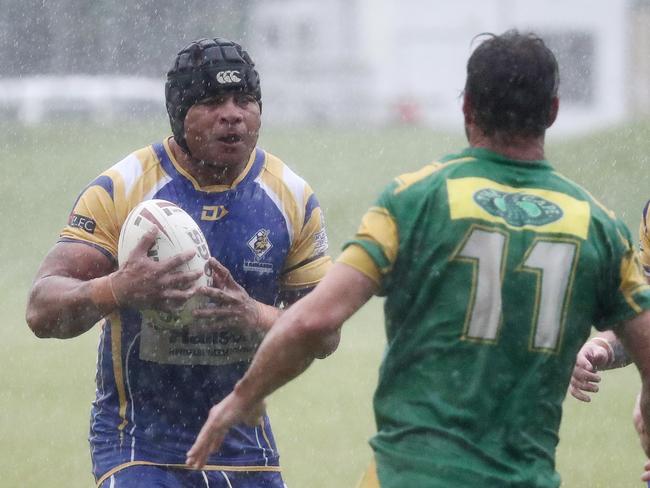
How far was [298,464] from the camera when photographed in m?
9.38

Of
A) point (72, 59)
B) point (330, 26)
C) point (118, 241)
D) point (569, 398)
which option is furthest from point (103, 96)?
point (118, 241)

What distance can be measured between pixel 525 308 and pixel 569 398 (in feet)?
28.8

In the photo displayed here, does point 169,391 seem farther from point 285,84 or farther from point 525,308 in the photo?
point 285,84

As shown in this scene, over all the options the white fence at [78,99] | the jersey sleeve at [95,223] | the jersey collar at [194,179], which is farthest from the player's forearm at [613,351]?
the white fence at [78,99]

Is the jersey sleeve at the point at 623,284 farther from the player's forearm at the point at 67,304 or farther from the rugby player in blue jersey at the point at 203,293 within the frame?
the player's forearm at the point at 67,304

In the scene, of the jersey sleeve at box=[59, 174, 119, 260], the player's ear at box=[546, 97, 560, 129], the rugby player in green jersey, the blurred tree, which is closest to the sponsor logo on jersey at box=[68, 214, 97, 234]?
the jersey sleeve at box=[59, 174, 119, 260]

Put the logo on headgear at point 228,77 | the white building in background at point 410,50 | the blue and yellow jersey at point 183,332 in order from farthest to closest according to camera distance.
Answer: the white building in background at point 410,50 → the logo on headgear at point 228,77 → the blue and yellow jersey at point 183,332

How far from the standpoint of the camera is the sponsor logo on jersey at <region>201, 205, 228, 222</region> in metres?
4.79

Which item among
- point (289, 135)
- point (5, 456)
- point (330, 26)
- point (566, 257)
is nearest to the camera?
point (566, 257)

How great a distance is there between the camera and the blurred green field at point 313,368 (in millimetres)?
9375

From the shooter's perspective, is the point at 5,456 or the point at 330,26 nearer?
the point at 5,456

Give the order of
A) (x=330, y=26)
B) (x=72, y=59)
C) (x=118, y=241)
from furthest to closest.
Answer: (x=330, y=26), (x=72, y=59), (x=118, y=241)

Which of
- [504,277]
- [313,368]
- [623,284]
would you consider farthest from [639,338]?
Answer: [313,368]

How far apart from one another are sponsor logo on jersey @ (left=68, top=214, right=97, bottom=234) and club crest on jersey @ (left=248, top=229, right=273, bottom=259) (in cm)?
56
